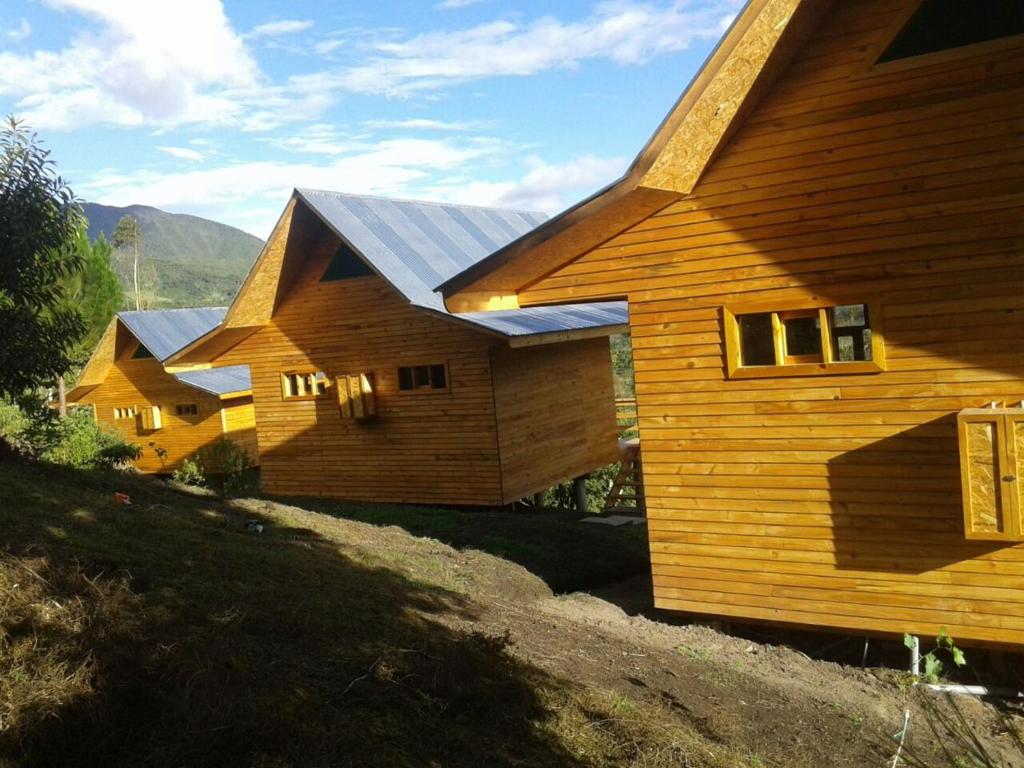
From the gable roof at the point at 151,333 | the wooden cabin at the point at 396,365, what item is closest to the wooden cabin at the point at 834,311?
the wooden cabin at the point at 396,365

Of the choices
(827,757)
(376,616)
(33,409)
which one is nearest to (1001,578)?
(827,757)

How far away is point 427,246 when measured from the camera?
18031 millimetres

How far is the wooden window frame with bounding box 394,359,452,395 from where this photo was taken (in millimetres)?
16750

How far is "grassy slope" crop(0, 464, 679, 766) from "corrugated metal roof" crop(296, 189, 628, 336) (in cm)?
835

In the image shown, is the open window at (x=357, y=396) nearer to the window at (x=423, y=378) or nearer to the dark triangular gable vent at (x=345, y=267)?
the window at (x=423, y=378)

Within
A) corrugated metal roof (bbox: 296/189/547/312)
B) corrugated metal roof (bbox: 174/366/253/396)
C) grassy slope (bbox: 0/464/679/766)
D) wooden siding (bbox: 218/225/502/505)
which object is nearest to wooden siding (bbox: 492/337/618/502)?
wooden siding (bbox: 218/225/502/505)

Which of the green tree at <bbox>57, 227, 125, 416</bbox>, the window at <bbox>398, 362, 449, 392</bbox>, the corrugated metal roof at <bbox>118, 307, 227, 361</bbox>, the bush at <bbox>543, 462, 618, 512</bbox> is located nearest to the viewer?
the window at <bbox>398, 362, 449, 392</bbox>

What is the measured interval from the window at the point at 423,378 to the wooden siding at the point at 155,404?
12271mm

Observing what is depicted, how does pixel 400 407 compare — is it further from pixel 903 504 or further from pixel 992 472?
pixel 992 472

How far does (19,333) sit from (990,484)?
11.3 m

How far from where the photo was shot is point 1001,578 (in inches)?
279

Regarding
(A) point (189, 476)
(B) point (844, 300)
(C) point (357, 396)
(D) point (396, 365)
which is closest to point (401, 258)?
(D) point (396, 365)

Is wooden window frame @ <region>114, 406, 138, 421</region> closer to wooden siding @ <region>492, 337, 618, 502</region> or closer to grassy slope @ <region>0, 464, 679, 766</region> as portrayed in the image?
wooden siding @ <region>492, 337, 618, 502</region>

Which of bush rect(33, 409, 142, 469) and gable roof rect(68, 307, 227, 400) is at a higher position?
gable roof rect(68, 307, 227, 400)
